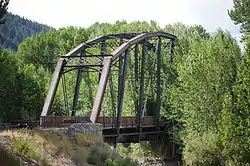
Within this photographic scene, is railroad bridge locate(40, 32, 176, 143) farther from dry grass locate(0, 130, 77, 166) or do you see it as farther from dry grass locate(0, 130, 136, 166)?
dry grass locate(0, 130, 77, 166)

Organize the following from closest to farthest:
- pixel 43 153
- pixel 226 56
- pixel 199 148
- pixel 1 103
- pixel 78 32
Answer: pixel 43 153 < pixel 199 148 < pixel 226 56 < pixel 1 103 < pixel 78 32

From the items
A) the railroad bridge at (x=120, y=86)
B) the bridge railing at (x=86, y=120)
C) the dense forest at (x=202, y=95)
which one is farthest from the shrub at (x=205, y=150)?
the bridge railing at (x=86, y=120)

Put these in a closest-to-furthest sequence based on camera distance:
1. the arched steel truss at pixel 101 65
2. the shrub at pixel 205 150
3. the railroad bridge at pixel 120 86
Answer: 1. the arched steel truss at pixel 101 65
2. the railroad bridge at pixel 120 86
3. the shrub at pixel 205 150

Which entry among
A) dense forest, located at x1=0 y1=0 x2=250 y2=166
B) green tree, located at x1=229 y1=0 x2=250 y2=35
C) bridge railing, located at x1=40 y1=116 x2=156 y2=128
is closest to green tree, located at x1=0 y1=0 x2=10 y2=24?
bridge railing, located at x1=40 y1=116 x2=156 y2=128

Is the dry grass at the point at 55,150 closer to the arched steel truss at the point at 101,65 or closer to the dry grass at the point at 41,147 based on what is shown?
the dry grass at the point at 41,147

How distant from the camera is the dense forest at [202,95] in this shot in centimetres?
2816

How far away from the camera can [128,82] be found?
45625mm

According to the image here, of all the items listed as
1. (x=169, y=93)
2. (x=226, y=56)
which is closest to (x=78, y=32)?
(x=169, y=93)

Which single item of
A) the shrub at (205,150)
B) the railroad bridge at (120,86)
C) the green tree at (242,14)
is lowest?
the shrub at (205,150)

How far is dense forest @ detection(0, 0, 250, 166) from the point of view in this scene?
→ 92.4 feet

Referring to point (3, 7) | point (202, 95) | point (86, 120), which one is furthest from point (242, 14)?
point (3, 7)

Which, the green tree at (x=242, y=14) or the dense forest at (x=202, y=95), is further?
the green tree at (x=242, y=14)

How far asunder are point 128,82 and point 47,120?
64.3ft

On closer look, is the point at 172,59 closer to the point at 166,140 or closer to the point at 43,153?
the point at 166,140
